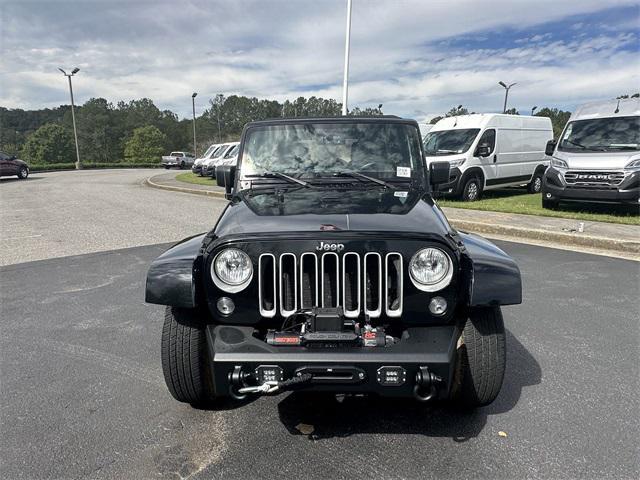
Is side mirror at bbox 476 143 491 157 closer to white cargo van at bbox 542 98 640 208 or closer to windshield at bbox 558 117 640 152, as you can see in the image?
white cargo van at bbox 542 98 640 208

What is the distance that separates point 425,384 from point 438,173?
6.49 feet

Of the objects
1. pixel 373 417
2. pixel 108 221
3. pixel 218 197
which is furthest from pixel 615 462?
pixel 218 197

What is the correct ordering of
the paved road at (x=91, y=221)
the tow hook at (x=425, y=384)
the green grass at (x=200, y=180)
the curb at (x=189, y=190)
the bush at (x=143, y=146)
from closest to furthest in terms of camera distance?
the tow hook at (x=425, y=384) < the paved road at (x=91, y=221) < the curb at (x=189, y=190) < the green grass at (x=200, y=180) < the bush at (x=143, y=146)

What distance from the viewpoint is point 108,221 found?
10.5 metres

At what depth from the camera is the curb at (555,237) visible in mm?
7285

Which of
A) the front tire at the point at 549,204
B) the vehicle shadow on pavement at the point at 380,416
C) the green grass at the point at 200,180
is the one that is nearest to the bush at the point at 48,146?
the green grass at the point at 200,180

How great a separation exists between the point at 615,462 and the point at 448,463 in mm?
846

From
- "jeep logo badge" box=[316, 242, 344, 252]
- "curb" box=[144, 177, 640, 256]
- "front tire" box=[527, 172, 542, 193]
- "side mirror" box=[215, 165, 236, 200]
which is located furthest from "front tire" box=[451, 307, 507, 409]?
"front tire" box=[527, 172, 542, 193]

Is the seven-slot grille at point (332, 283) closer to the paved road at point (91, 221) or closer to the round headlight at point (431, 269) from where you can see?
the round headlight at point (431, 269)

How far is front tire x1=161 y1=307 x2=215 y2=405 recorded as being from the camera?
2621 millimetres

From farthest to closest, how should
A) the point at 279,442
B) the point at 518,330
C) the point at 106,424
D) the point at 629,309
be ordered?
the point at 629,309 < the point at 518,330 < the point at 106,424 < the point at 279,442

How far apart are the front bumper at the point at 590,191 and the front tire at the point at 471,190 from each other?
7.35 feet

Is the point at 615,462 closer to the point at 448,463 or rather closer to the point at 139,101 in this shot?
the point at 448,463

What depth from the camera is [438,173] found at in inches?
→ 147
